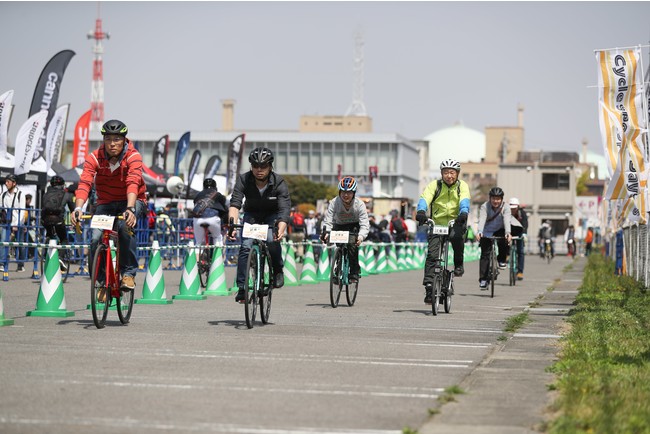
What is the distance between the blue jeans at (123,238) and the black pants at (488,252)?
29.3 feet

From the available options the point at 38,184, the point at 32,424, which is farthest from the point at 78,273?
the point at 32,424

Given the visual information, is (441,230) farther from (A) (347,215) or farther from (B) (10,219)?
(B) (10,219)

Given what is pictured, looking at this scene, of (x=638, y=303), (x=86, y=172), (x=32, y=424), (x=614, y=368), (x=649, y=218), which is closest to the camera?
(x=32, y=424)

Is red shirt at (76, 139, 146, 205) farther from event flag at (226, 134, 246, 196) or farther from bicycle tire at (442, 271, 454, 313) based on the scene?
event flag at (226, 134, 246, 196)

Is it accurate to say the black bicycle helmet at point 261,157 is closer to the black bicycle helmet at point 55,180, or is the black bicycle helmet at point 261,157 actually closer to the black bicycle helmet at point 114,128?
the black bicycle helmet at point 114,128

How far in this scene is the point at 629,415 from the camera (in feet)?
20.8

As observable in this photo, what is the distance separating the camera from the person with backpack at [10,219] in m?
22.4

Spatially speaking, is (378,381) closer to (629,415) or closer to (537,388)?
(537,388)

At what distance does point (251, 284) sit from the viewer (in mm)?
12258

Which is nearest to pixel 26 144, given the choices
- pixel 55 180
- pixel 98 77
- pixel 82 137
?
pixel 55 180

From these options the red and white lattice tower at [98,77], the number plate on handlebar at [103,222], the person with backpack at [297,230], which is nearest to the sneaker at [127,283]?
the number plate on handlebar at [103,222]

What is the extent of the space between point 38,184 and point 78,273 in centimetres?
620

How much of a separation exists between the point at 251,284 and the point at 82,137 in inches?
1128

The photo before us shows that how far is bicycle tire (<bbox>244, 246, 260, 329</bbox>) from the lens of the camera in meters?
11.9
